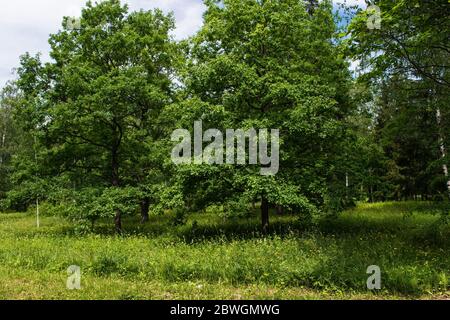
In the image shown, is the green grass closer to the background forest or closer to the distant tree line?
the background forest

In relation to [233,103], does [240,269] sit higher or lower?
lower

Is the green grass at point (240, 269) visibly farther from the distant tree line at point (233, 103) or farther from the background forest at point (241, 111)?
the distant tree line at point (233, 103)

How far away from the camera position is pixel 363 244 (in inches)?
494

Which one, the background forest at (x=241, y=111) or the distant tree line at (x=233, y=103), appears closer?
the background forest at (x=241, y=111)

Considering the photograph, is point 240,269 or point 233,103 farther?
point 233,103

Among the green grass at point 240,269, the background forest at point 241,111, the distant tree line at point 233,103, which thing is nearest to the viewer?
the green grass at point 240,269

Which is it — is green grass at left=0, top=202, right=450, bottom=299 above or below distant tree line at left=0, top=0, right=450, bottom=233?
below

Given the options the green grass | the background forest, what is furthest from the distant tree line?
the green grass

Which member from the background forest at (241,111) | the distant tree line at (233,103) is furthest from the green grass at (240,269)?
the distant tree line at (233,103)

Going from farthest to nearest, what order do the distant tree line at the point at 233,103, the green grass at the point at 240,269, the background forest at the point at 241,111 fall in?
the distant tree line at the point at 233,103 → the background forest at the point at 241,111 → the green grass at the point at 240,269

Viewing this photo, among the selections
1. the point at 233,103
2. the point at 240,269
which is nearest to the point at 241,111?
the point at 233,103

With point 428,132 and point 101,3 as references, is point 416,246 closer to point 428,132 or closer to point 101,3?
point 428,132

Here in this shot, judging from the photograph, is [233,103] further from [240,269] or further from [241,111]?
[240,269]
